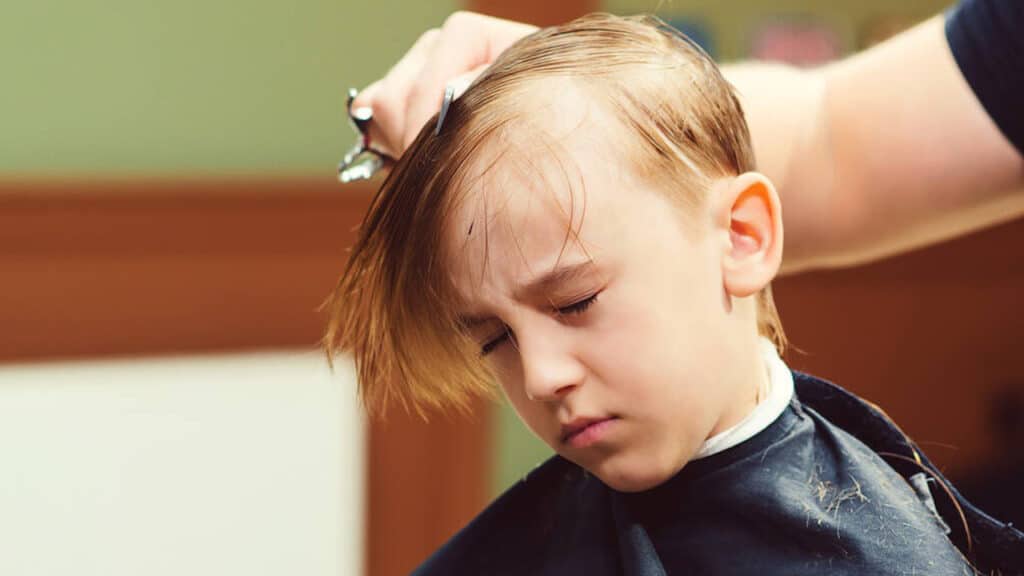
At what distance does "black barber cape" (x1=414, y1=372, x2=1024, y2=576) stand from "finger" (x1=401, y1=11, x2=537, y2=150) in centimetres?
26

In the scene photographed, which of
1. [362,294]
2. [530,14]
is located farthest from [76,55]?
[362,294]

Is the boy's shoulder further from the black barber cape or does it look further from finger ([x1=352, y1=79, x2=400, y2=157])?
finger ([x1=352, y1=79, x2=400, y2=157])

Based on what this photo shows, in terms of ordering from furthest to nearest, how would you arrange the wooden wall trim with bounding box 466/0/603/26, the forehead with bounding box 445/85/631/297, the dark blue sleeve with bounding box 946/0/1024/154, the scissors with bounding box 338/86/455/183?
the wooden wall trim with bounding box 466/0/603/26
the dark blue sleeve with bounding box 946/0/1024/154
the scissors with bounding box 338/86/455/183
the forehead with bounding box 445/85/631/297

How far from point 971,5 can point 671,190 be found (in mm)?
408

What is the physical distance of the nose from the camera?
25.3 inches

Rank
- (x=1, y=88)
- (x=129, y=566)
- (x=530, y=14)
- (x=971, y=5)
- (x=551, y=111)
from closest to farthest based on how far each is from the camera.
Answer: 1. (x=551, y=111)
2. (x=971, y=5)
3. (x=1, y=88)
4. (x=129, y=566)
5. (x=530, y=14)

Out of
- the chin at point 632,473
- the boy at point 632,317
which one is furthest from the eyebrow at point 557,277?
the chin at point 632,473

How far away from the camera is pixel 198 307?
1.85 m

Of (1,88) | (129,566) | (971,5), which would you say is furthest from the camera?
(129,566)

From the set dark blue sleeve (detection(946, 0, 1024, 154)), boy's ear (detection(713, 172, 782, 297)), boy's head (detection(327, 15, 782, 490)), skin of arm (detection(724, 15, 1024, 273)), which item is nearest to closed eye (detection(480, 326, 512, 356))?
boy's head (detection(327, 15, 782, 490))

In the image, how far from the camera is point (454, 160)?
2.18 ft

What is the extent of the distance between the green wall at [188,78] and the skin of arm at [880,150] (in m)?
1.02

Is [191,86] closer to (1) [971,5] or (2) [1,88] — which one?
(2) [1,88]

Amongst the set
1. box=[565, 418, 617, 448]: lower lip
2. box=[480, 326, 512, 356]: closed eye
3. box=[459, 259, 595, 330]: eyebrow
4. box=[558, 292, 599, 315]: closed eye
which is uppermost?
box=[459, 259, 595, 330]: eyebrow
